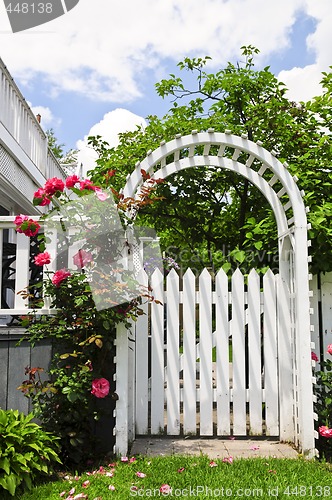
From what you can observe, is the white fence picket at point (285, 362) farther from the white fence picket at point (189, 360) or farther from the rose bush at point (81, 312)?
the rose bush at point (81, 312)

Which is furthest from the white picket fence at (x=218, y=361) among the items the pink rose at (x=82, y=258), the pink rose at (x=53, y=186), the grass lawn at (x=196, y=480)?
the pink rose at (x=53, y=186)

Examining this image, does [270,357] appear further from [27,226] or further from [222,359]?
[27,226]

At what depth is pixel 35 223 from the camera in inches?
137

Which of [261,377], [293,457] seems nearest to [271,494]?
[293,457]

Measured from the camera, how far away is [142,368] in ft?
13.1

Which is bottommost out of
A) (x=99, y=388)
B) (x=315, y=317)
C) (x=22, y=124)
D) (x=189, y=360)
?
(x=99, y=388)

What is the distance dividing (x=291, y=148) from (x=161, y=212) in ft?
5.67

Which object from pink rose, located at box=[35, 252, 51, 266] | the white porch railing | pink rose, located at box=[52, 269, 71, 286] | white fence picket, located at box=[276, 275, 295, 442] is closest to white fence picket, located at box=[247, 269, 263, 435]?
white fence picket, located at box=[276, 275, 295, 442]

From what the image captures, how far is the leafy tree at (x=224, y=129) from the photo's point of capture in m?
5.43

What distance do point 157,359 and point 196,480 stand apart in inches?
46.3

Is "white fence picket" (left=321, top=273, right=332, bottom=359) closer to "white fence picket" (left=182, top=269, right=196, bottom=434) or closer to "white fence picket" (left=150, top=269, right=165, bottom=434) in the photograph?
"white fence picket" (left=182, top=269, right=196, bottom=434)

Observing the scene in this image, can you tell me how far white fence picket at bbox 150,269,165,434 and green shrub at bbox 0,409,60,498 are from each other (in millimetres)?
998

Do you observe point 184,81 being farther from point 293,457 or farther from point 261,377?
point 293,457

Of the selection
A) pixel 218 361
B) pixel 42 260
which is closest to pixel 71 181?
pixel 42 260
